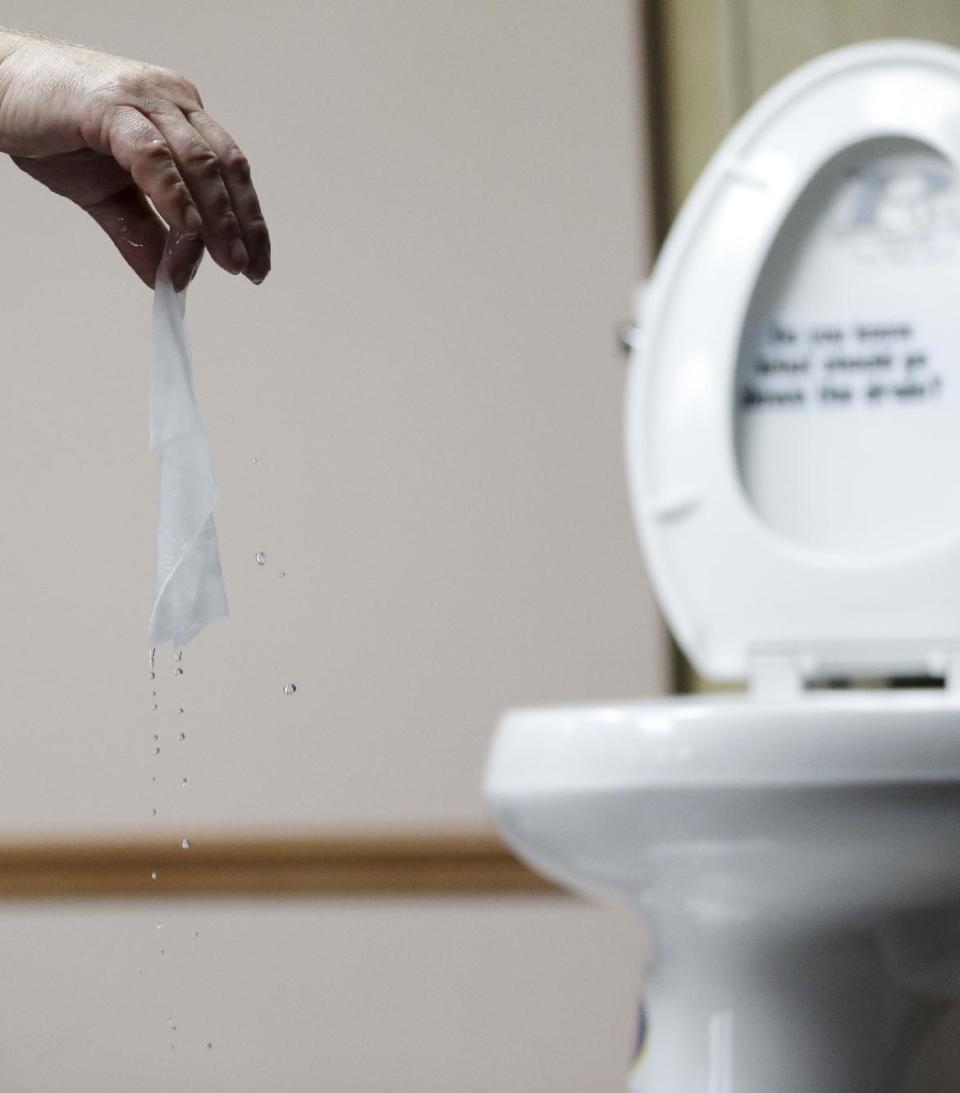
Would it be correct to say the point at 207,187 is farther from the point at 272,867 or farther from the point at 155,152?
the point at 272,867

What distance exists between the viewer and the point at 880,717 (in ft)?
2.28

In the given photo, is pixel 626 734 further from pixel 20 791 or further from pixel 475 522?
pixel 20 791

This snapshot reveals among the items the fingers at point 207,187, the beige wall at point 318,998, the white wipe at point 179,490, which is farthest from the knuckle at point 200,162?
the beige wall at point 318,998

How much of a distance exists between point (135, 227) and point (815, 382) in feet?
1.52

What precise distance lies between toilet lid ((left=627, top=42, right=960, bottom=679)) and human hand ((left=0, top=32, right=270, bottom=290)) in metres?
0.39

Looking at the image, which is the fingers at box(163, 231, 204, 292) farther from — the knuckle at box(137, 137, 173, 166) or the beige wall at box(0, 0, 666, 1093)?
the beige wall at box(0, 0, 666, 1093)

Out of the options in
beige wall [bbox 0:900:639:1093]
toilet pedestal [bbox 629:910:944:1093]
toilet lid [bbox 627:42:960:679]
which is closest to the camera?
toilet pedestal [bbox 629:910:944:1093]

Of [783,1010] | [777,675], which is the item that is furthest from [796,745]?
[777,675]

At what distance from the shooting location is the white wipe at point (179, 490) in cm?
82

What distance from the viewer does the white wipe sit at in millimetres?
817

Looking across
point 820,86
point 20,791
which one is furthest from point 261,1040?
point 820,86

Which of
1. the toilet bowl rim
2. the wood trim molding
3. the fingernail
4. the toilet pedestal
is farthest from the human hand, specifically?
the wood trim molding

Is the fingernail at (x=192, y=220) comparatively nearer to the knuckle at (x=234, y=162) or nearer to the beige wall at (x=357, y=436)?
the knuckle at (x=234, y=162)

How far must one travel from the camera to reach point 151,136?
708 mm
